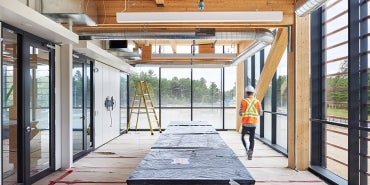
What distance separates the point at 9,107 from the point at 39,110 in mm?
950

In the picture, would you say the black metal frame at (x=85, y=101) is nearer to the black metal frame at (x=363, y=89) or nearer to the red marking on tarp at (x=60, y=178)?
the red marking on tarp at (x=60, y=178)

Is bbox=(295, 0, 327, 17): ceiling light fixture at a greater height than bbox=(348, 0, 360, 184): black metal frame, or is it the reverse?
bbox=(295, 0, 327, 17): ceiling light fixture

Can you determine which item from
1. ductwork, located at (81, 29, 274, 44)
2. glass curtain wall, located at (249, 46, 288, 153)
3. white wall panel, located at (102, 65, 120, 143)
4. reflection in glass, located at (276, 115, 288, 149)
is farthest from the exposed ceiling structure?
white wall panel, located at (102, 65, 120, 143)

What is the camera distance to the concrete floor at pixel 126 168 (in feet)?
18.6

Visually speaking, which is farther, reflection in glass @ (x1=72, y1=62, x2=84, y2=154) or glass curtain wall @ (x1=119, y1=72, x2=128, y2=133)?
glass curtain wall @ (x1=119, y1=72, x2=128, y2=133)

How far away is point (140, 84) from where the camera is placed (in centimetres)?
1337

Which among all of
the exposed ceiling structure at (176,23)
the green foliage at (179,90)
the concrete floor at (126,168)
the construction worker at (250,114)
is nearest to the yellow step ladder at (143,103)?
the green foliage at (179,90)

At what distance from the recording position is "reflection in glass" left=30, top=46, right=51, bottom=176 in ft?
18.7

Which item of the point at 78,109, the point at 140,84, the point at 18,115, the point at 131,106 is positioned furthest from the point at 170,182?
the point at 131,106

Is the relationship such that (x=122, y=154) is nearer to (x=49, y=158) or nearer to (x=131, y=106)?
(x=49, y=158)

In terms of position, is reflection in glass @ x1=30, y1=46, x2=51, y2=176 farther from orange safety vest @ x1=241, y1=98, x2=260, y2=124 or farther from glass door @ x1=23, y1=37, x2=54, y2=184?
orange safety vest @ x1=241, y1=98, x2=260, y2=124

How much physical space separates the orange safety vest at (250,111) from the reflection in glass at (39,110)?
3.91 m

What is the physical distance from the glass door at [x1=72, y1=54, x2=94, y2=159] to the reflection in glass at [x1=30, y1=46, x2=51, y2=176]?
4.35 ft

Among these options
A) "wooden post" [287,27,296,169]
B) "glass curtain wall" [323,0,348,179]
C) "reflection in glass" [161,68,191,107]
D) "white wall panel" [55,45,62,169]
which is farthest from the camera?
"reflection in glass" [161,68,191,107]
